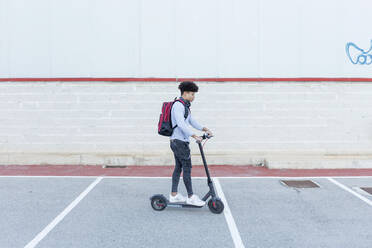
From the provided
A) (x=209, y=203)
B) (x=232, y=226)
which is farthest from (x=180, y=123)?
(x=232, y=226)

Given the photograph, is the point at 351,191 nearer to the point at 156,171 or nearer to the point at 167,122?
the point at 167,122

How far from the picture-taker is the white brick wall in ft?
31.1

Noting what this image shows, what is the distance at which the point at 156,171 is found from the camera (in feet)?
27.9

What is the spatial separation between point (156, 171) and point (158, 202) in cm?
314
